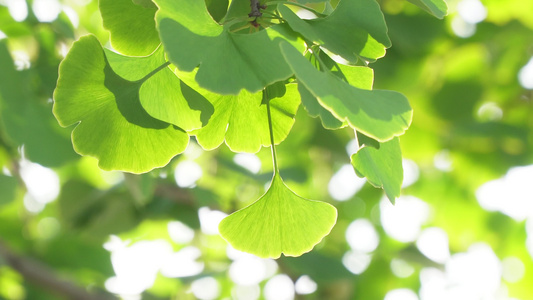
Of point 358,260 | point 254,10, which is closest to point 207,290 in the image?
point 358,260

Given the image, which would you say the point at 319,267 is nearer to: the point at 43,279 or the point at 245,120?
the point at 43,279

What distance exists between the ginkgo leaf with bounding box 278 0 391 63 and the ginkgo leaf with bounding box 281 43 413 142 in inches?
1.7

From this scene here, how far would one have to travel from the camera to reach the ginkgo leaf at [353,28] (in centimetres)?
35

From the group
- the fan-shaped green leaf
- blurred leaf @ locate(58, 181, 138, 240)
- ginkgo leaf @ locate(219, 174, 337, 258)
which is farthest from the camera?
blurred leaf @ locate(58, 181, 138, 240)

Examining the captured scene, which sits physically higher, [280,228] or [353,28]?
[353,28]

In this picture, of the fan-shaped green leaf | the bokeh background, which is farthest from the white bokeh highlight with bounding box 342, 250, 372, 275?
the fan-shaped green leaf

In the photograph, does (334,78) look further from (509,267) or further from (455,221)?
(509,267)

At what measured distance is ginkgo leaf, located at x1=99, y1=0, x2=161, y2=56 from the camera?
0.37 metres

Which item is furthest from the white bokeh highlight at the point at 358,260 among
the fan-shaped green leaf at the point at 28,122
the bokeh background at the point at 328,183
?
the fan-shaped green leaf at the point at 28,122

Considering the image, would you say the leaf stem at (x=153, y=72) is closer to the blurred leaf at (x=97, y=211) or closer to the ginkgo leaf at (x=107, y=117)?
the ginkgo leaf at (x=107, y=117)

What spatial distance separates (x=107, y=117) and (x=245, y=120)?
0.31ft

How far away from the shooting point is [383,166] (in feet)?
1.23

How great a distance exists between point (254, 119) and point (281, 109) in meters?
0.02

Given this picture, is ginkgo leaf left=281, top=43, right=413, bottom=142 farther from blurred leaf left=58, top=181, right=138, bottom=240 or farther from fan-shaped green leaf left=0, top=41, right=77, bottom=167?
blurred leaf left=58, top=181, right=138, bottom=240
